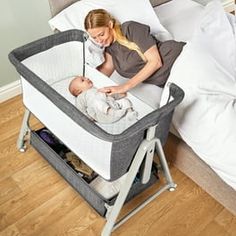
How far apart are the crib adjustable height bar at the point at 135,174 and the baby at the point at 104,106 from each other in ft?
0.77

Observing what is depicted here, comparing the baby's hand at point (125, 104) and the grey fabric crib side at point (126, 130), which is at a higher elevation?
the grey fabric crib side at point (126, 130)

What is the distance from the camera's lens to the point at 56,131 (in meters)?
1.41

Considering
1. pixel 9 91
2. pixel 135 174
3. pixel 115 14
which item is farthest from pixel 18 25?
pixel 135 174

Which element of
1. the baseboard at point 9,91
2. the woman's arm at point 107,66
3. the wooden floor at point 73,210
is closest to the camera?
the wooden floor at point 73,210

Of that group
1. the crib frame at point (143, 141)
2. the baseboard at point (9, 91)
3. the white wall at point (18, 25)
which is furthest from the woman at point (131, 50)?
the baseboard at point (9, 91)

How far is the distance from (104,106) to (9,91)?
0.84m

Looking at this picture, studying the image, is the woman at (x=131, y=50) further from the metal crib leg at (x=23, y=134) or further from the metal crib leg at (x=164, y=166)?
the metal crib leg at (x=23, y=134)

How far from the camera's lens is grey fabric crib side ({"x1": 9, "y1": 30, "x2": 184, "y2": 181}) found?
3.56ft

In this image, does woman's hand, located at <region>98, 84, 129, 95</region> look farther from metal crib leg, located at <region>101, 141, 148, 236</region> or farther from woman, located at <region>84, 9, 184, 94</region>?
metal crib leg, located at <region>101, 141, 148, 236</region>

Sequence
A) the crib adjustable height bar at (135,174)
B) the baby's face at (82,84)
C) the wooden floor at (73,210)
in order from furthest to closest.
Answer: the baby's face at (82,84)
the wooden floor at (73,210)
the crib adjustable height bar at (135,174)

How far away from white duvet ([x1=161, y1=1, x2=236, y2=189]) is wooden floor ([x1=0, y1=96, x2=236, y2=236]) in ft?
0.92

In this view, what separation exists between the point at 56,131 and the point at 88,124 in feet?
1.20

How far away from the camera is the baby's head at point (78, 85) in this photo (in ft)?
5.27

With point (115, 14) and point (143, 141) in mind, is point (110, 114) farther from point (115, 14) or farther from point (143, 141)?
point (115, 14)
